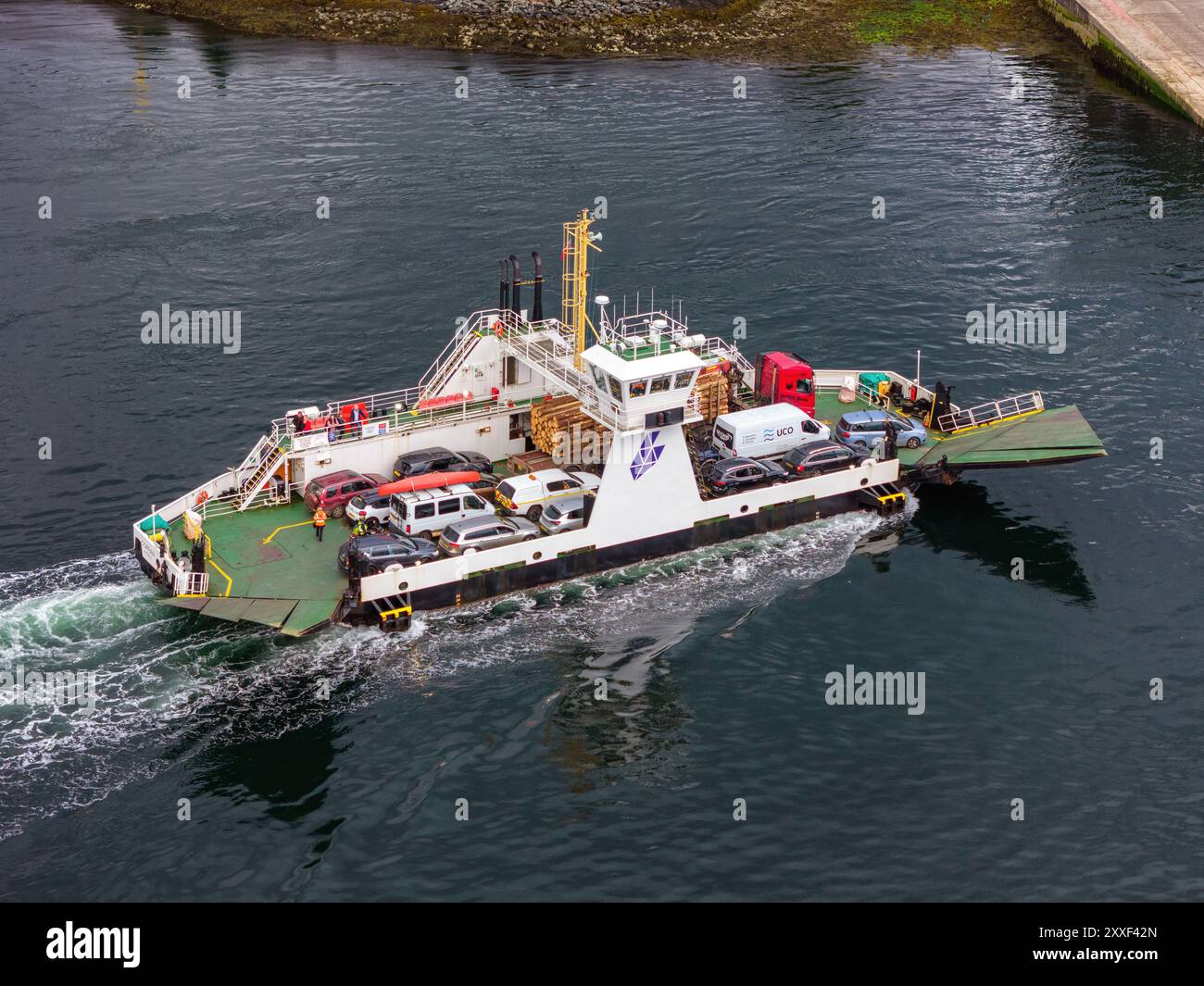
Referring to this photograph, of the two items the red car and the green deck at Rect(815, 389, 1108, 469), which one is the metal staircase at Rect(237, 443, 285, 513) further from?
the green deck at Rect(815, 389, 1108, 469)

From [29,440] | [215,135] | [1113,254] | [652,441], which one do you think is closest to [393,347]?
[29,440]

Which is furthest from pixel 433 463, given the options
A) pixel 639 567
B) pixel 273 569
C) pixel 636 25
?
pixel 636 25

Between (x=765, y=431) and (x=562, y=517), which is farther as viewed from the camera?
(x=765, y=431)

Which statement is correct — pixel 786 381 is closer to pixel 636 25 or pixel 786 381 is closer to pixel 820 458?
pixel 820 458

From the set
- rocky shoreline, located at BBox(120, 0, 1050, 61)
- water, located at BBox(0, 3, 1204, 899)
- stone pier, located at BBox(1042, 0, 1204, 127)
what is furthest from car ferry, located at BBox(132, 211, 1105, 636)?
rocky shoreline, located at BBox(120, 0, 1050, 61)
